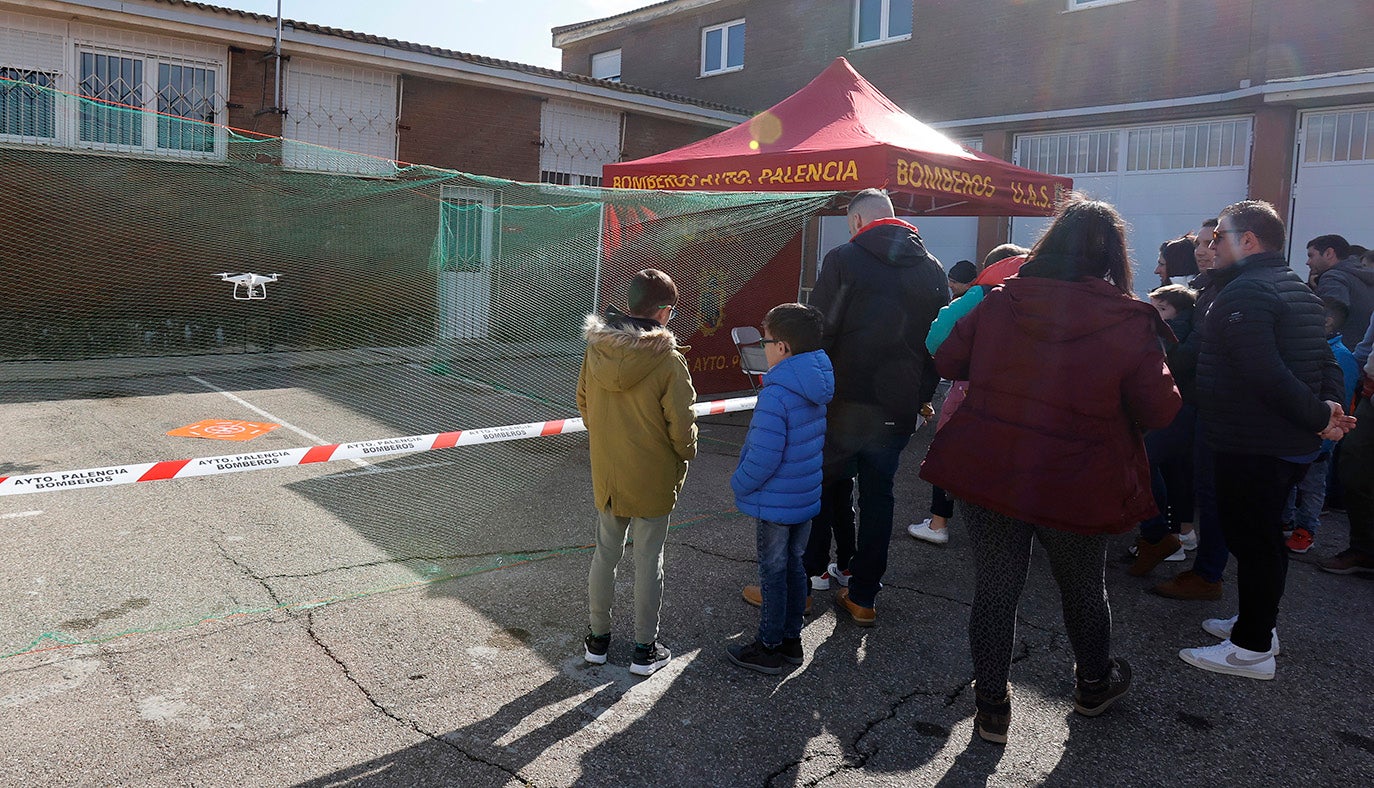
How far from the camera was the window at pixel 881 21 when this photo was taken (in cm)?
1684

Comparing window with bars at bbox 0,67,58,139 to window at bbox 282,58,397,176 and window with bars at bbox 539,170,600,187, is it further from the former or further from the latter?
window with bars at bbox 539,170,600,187

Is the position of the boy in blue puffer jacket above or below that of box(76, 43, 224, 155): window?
below

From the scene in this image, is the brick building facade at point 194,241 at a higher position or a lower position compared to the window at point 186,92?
lower

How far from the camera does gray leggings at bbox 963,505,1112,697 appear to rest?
2.77 metres

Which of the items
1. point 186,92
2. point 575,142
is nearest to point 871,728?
point 186,92

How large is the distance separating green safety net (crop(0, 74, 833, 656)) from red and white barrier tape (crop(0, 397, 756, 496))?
20.9 inches

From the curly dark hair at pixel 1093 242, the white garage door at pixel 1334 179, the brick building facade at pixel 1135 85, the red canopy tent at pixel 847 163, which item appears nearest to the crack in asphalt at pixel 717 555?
the curly dark hair at pixel 1093 242

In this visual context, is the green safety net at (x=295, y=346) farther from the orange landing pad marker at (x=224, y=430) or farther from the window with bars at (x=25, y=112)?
the window with bars at (x=25, y=112)

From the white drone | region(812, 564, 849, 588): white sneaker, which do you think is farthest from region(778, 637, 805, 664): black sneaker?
the white drone

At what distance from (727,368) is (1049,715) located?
512 centimetres

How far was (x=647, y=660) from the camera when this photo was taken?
127 inches

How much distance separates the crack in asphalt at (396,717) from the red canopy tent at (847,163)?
5.11 metres

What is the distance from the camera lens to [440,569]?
4.18 metres

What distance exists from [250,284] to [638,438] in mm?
2591
